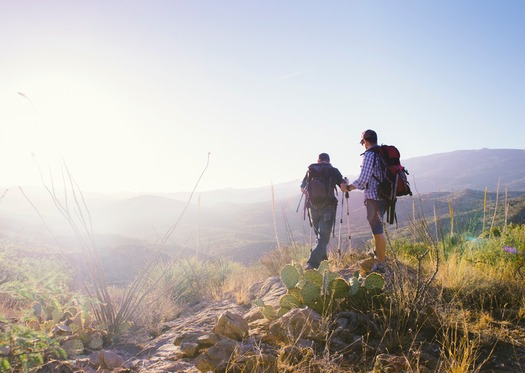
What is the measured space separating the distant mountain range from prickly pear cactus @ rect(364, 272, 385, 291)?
1142 millimetres

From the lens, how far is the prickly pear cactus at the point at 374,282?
3545 mm

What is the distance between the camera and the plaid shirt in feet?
16.3

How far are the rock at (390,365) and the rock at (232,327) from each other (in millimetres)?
1157

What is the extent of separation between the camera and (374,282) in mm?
3564

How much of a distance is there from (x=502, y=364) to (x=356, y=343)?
1016mm

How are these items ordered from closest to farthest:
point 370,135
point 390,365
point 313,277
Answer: point 390,365
point 313,277
point 370,135

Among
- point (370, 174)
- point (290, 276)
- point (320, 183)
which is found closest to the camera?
point (290, 276)

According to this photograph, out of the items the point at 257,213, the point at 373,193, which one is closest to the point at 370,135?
the point at 373,193

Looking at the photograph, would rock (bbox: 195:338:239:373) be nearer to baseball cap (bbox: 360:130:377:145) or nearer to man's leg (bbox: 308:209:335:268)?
baseball cap (bbox: 360:130:377:145)

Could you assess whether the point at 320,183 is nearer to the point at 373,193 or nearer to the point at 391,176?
the point at 373,193

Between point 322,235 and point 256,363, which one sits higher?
point 322,235

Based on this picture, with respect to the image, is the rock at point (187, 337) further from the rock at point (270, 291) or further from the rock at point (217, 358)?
the rock at point (270, 291)

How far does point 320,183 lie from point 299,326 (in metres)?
3.45

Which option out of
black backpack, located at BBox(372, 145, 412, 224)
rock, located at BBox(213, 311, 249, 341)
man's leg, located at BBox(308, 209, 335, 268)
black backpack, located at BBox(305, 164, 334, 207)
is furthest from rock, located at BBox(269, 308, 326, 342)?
black backpack, located at BBox(305, 164, 334, 207)
